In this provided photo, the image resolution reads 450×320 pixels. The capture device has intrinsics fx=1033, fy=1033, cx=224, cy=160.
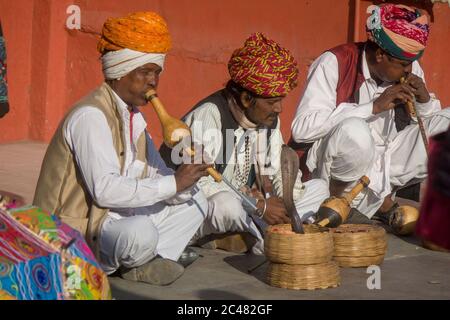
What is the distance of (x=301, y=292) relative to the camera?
4.94 m

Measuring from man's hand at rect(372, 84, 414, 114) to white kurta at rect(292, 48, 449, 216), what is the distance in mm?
64

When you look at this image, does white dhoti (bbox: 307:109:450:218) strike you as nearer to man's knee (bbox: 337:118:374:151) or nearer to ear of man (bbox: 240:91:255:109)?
man's knee (bbox: 337:118:374:151)

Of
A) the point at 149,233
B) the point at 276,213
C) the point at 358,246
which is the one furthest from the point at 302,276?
the point at 149,233

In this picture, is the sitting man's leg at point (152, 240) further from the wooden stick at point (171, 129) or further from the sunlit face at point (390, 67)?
the sunlit face at point (390, 67)

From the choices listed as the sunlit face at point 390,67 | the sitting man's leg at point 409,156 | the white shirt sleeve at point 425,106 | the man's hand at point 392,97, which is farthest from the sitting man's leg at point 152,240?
the white shirt sleeve at point 425,106

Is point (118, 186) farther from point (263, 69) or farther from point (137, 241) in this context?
point (263, 69)

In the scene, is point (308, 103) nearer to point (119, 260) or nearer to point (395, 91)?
point (395, 91)

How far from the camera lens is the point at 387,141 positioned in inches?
271

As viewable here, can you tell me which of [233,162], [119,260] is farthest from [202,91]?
[119,260]

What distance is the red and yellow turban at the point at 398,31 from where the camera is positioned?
6402 mm

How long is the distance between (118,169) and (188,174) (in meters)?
0.33

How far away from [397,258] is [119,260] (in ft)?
5.97

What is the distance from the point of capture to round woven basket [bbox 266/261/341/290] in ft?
16.2
